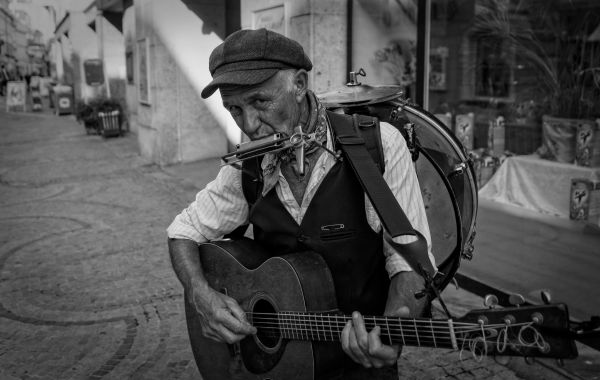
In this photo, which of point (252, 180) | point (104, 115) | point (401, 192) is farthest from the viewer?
point (104, 115)

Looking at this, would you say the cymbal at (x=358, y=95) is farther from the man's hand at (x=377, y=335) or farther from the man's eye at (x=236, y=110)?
the man's hand at (x=377, y=335)

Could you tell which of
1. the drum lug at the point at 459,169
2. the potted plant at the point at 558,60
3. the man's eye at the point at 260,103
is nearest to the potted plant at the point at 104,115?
the potted plant at the point at 558,60

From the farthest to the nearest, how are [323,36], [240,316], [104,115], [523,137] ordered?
[104,115] < [323,36] < [523,137] < [240,316]

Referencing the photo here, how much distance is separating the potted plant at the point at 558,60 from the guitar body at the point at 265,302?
11.0ft

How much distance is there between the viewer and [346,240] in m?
1.93

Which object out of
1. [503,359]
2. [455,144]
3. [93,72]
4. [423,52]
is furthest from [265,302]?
[93,72]

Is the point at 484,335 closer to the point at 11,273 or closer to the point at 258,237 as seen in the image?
the point at 258,237

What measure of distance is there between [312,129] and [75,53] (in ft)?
74.0

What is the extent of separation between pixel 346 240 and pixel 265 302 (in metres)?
0.43

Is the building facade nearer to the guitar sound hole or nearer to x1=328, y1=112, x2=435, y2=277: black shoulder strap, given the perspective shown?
x1=328, y1=112, x2=435, y2=277: black shoulder strap

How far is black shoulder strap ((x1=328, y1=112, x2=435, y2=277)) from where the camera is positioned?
173 centimetres

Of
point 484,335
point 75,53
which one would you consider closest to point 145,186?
point 484,335

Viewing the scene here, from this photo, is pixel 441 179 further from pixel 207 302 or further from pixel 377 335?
pixel 207 302

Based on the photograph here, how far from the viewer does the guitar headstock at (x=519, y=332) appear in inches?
54.6
